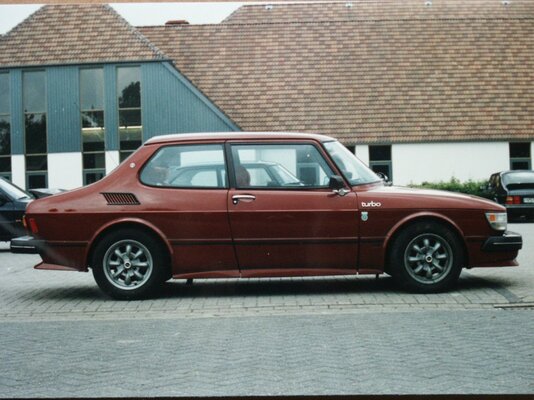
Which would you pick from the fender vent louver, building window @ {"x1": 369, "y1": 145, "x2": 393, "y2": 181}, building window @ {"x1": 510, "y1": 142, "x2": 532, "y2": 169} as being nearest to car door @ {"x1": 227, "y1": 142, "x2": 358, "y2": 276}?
the fender vent louver

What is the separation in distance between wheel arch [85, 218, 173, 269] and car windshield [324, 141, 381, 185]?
6.63 ft

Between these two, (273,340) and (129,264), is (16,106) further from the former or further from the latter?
(273,340)

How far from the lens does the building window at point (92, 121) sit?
102 feet

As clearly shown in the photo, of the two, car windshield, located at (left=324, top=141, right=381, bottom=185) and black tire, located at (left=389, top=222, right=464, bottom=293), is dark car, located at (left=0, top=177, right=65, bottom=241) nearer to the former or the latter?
car windshield, located at (left=324, top=141, right=381, bottom=185)

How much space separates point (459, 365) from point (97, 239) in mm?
4672

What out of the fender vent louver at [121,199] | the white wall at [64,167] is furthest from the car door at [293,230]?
the white wall at [64,167]

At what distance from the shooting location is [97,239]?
9398mm

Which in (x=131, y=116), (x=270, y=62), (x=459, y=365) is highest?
(x=270, y=62)

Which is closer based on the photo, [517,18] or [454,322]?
[454,322]

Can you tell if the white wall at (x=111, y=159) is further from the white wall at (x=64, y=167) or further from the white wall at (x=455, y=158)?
the white wall at (x=455, y=158)

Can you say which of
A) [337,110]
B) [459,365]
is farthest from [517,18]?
[459,365]

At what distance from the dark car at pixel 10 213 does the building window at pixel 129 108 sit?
48.5ft

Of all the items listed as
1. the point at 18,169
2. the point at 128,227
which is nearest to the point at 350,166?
the point at 128,227

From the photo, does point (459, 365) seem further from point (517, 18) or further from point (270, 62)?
point (517, 18)
